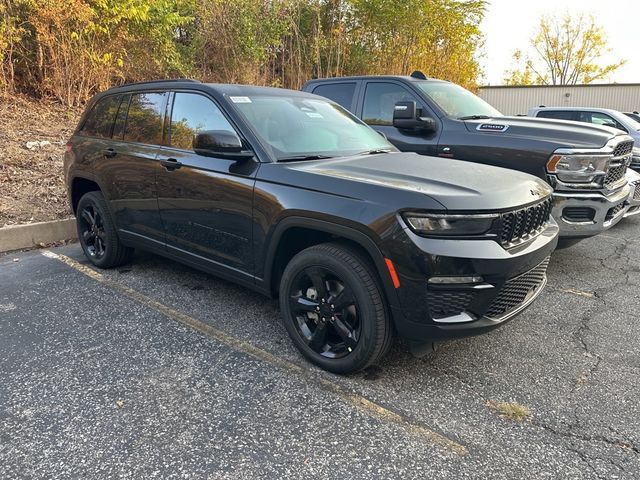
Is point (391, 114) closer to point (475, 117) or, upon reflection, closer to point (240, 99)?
point (475, 117)

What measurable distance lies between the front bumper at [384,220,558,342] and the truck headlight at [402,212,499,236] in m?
0.05

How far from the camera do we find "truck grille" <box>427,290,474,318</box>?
255 cm

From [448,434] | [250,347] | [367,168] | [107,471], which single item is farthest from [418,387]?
[107,471]

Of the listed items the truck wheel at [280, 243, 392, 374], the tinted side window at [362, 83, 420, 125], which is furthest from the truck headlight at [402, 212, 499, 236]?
the tinted side window at [362, 83, 420, 125]

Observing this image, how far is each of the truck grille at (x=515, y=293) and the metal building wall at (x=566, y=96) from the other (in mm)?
26430

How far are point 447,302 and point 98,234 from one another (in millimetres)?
3654

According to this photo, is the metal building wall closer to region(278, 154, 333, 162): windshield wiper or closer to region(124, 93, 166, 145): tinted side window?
region(124, 93, 166, 145): tinted side window

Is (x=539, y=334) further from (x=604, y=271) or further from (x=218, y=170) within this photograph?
(x=218, y=170)

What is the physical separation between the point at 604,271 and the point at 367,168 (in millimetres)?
3239

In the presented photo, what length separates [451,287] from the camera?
2533mm

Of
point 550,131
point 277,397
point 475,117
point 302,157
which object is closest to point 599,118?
point 475,117

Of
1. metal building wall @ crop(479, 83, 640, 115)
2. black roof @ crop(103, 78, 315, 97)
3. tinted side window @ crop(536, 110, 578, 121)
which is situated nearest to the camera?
black roof @ crop(103, 78, 315, 97)

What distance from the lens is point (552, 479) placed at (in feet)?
6.97

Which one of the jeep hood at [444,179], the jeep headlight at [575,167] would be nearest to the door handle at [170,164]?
the jeep hood at [444,179]
